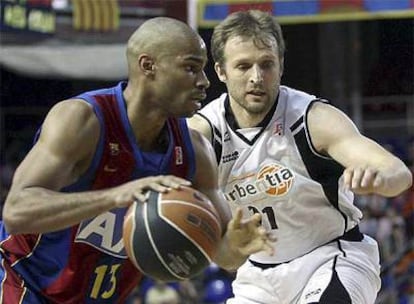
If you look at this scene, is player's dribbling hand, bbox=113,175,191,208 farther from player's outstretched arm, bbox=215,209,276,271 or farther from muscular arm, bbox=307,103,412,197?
muscular arm, bbox=307,103,412,197

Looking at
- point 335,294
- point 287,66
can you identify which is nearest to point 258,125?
point 335,294

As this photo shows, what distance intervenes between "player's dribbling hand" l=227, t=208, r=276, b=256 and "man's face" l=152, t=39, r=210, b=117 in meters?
0.52

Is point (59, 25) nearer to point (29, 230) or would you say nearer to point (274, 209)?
point (274, 209)

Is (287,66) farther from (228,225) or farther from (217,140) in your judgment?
(228,225)

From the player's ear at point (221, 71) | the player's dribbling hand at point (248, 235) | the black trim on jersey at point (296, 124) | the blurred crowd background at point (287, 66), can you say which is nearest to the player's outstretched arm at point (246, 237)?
the player's dribbling hand at point (248, 235)

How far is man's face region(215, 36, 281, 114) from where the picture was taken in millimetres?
5320

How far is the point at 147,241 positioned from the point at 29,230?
460mm

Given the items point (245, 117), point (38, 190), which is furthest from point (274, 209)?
point (38, 190)

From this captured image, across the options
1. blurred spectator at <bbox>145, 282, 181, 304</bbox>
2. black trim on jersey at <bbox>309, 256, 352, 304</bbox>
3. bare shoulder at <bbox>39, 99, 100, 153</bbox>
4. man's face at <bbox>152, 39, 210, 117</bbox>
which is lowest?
blurred spectator at <bbox>145, 282, 181, 304</bbox>

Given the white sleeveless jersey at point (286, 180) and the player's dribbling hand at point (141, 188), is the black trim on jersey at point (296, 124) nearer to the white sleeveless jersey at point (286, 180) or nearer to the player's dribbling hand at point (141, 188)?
the white sleeveless jersey at point (286, 180)

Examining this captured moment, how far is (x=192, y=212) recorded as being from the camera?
13.6 feet

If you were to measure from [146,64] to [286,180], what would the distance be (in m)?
1.12

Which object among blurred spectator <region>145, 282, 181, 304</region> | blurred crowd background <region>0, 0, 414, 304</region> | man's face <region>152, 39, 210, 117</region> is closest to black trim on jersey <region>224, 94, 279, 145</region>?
man's face <region>152, 39, 210, 117</region>

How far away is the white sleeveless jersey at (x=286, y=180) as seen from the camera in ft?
17.4
